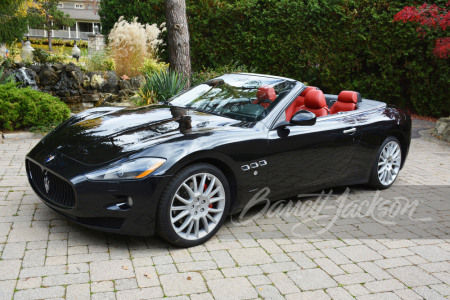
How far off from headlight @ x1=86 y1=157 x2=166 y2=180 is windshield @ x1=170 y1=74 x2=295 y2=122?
1.27 metres

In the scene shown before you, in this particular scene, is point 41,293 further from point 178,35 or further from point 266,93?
point 178,35

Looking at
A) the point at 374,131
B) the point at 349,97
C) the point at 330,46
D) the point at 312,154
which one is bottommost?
the point at 312,154

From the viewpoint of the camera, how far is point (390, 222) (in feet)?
14.8

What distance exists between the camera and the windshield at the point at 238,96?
4.35 metres

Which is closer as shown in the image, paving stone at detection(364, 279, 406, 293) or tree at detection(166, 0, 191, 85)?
paving stone at detection(364, 279, 406, 293)

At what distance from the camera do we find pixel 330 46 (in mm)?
12227

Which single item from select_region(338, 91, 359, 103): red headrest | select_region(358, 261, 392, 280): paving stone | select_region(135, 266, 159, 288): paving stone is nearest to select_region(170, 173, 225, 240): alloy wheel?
select_region(135, 266, 159, 288): paving stone

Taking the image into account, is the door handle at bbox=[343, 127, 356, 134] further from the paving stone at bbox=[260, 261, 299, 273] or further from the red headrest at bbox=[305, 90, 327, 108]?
the paving stone at bbox=[260, 261, 299, 273]

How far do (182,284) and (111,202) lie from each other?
799 mm

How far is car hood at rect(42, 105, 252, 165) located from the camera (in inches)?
138

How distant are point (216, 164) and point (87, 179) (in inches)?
42.6

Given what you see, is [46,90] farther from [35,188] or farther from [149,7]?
[35,188]

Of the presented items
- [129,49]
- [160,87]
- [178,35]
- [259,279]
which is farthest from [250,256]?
[129,49]

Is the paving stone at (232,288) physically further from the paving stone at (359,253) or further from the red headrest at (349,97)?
the red headrest at (349,97)
